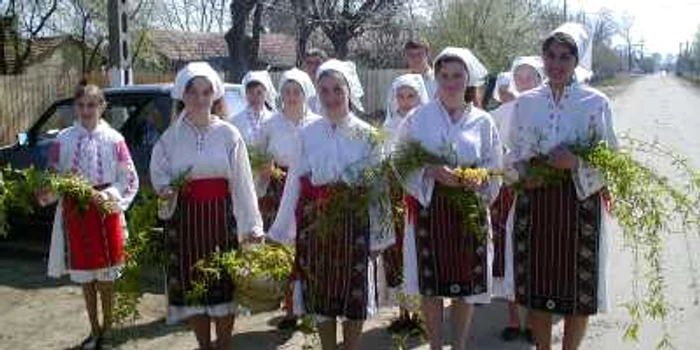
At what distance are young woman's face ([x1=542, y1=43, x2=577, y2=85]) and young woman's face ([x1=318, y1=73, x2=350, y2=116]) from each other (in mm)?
1102

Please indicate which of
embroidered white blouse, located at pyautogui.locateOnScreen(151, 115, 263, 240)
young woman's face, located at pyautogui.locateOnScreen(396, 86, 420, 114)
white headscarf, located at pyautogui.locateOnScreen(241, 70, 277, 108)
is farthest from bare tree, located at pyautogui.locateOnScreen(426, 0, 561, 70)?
embroidered white blouse, located at pyautogui.locateOnScreen(151, 115, 263, 240)

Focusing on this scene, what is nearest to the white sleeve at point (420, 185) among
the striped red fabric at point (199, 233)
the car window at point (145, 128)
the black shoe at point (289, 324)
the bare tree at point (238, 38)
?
the striped red fabric at point (199, 233)

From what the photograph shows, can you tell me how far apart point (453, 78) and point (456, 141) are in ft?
1.13

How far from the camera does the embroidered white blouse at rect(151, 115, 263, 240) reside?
4.94 m

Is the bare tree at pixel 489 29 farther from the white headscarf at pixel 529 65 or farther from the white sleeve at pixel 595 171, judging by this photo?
the white sleeve at pixel 595 171

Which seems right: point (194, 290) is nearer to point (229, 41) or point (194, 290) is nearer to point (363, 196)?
point (363, 196)

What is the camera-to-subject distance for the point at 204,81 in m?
4.92

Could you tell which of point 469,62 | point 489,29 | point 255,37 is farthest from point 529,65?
point 489,29

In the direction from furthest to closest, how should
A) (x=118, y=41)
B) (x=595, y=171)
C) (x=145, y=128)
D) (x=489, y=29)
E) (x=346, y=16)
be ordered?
(x=489, y=29), (x=346, y=16), (x=118, y=41), (x=145, y=128), (x=595, y=171)

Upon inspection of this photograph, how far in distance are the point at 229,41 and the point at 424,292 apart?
55.7 feet

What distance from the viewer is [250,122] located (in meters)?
6.70

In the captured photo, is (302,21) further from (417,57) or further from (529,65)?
(529,65)

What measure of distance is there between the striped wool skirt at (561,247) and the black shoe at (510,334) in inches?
50.7

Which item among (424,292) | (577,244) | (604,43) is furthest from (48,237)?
(604,43)
